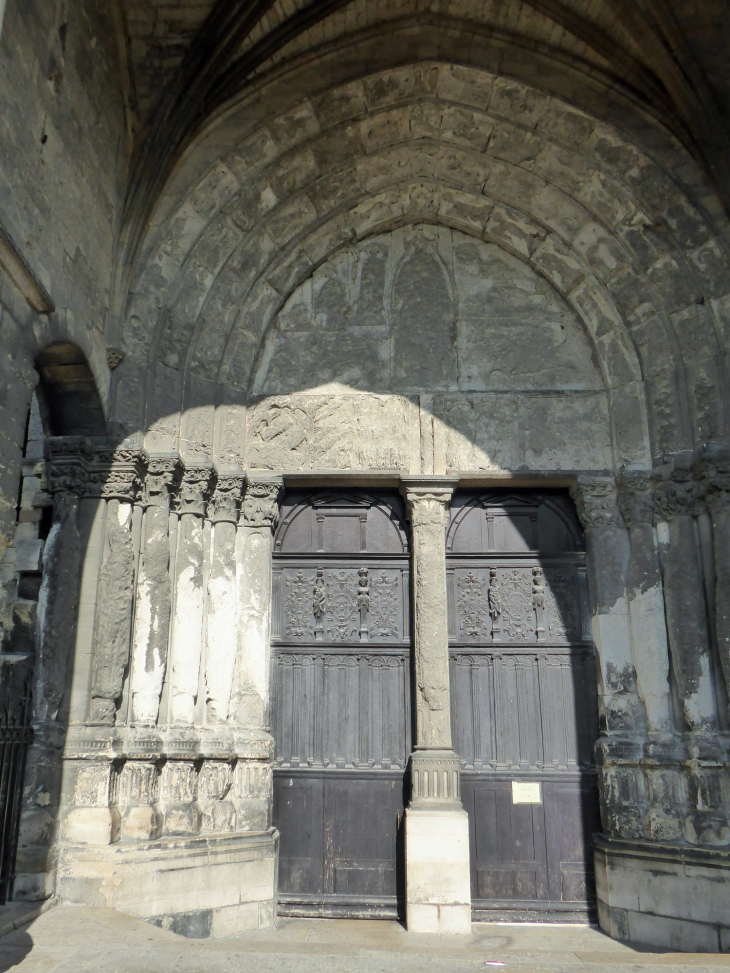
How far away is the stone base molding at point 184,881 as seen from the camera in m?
5.20

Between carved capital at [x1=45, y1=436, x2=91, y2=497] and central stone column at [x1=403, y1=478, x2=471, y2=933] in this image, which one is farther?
carved capital at [x1=45, y1=436, x2=91, y2=497]

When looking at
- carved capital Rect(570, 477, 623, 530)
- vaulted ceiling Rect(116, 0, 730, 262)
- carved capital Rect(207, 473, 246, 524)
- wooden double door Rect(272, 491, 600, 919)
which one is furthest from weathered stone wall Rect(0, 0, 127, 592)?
carved capital Rect(570, 477, 623, 530)

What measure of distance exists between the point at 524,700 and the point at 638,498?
5.68ft

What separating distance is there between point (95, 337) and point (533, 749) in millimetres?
4338

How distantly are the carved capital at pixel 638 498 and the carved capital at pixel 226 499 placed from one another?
287 centimetres

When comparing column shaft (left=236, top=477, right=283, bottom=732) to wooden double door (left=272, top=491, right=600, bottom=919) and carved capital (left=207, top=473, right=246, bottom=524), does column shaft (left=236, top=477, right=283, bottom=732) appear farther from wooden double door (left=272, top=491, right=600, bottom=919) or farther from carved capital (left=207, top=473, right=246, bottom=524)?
wooden double door (left=272, top=491, right=600, bottom=919)

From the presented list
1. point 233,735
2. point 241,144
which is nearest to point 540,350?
point 241,144

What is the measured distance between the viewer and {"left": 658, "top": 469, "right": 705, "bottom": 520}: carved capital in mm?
6172

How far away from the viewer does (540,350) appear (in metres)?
7.00

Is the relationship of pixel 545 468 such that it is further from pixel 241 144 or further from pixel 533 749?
pixel 241 144

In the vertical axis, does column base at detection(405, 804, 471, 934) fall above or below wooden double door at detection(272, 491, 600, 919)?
below

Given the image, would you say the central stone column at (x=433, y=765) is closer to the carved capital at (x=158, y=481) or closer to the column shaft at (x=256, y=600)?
the column shaft at (x=256, y=600)

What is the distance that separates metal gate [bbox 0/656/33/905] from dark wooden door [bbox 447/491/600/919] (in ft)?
9.84

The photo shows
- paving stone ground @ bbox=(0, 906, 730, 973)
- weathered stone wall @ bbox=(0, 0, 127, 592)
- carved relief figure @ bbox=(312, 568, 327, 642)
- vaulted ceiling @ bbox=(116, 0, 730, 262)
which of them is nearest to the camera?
paving stone ground @ bbox=(0, 906, 730, 973)
